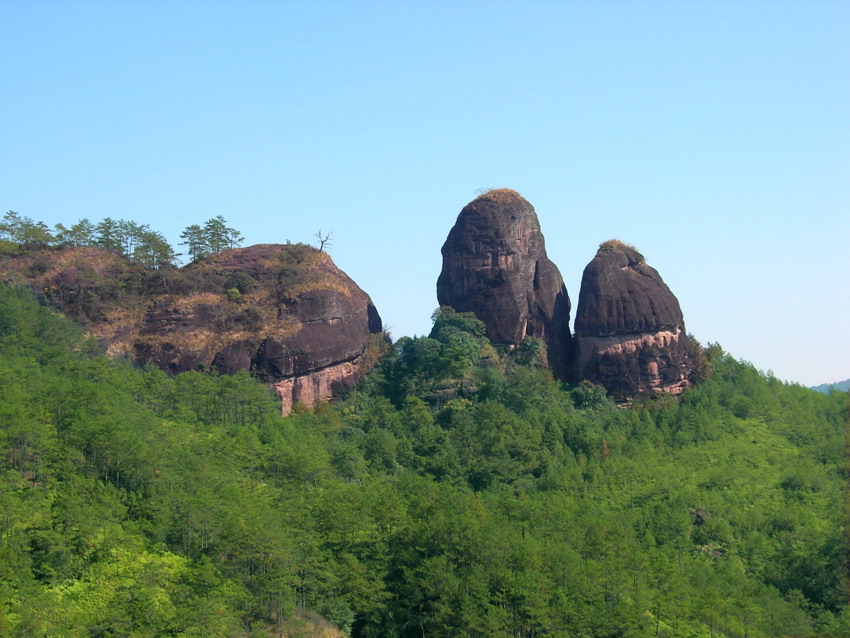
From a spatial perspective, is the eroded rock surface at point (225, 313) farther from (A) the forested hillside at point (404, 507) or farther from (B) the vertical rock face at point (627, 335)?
(B) the vertical rock face at point (627, 335)

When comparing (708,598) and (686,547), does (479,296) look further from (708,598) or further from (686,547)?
(708,598)

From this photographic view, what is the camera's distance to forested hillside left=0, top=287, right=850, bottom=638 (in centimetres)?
2978

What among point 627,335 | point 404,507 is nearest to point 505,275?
point 627,335

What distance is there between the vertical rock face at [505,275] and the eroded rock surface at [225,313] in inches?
233

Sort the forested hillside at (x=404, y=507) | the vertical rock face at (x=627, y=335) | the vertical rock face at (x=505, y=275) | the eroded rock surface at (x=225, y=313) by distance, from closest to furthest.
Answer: the forested hillside at (x=404, y=507) → the eroded rock surface at (x=225, y=313) → the vertical rock face at (x=627, y=335) → the vertical rock face at (x=505, y=275)

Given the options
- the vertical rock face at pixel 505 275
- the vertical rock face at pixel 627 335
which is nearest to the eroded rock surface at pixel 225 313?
the vertical rock face at pixel 505 275

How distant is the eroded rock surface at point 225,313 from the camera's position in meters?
49.8

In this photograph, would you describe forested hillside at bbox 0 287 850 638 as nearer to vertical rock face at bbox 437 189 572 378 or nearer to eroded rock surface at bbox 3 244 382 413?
eroded rock surface at bbox 3 244 382 413

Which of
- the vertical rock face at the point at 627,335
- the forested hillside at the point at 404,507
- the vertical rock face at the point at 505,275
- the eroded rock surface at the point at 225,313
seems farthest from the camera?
the vertical rock face at the point at 505,275

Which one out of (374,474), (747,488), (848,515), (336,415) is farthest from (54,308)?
(848,515)

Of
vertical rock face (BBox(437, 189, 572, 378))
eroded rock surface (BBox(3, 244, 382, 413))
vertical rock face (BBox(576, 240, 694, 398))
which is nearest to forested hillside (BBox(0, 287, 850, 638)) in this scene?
eroded rock surface (BBox(3, 244, 382, 413))

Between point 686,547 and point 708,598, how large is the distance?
5644 mm

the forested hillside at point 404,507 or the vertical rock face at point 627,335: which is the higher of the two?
the vertical rock face at point 627,335

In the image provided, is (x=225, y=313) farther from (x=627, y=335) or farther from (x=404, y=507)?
(x=627, y=335)
